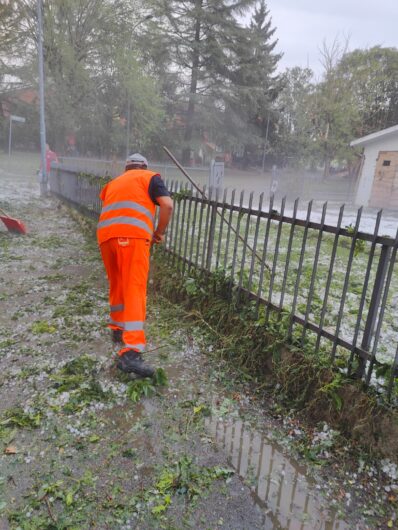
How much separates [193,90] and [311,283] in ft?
104

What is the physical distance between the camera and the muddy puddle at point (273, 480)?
2104 millimetres

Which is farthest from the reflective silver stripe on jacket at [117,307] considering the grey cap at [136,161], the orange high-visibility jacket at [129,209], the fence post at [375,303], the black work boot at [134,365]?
the fence post at [375,303]

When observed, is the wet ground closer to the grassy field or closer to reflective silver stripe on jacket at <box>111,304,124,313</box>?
reflective silver stripe on jacket at <box>111,304,124,313</box>

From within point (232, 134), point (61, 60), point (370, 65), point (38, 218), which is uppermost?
point (370, 65)

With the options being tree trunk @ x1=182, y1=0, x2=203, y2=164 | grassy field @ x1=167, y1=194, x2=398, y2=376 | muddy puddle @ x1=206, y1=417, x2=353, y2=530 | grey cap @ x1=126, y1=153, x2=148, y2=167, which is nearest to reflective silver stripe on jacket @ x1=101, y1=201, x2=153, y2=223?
grey cap @ x1=126, y1=153, x2=148, y2=167

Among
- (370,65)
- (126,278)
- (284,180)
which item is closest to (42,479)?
(126,278)

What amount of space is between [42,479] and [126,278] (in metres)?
1.44

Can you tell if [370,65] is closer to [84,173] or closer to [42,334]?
[84,173]

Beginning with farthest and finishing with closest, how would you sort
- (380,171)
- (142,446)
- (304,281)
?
1. (380,171)
2. (304,281)
3. (142,446)

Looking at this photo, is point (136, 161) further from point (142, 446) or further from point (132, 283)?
point (142, 446)

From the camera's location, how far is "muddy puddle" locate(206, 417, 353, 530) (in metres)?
2.10

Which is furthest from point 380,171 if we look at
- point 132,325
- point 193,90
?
A: point 132,325

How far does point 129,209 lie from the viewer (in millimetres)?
3141

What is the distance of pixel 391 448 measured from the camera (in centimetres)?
244
